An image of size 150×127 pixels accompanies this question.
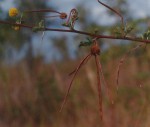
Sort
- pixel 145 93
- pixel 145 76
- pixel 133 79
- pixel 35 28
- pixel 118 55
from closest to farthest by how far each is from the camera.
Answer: pixel 35 28 < pixel 145 93 < pixel 145 76 < pixel 118 55 < pixel 133 79

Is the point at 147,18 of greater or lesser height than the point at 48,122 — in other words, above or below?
above

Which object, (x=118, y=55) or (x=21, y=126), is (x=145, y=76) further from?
(x=21, y=126)

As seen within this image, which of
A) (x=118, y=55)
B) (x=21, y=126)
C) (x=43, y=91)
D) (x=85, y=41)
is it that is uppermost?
(x=85, y=41)

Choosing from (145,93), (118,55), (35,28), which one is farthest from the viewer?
(118,55)

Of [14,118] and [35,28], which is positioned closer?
[35,28]

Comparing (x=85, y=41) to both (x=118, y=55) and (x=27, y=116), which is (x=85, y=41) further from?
(x=118, y=55)

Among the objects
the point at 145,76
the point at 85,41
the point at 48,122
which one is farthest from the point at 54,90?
the point at 85,41

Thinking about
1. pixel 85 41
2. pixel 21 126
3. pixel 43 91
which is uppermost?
pixel 85 41

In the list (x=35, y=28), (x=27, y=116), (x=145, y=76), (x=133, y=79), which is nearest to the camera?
(x=35, y=28)

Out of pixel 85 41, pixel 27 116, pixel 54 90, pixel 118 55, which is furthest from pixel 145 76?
pixel 85 41
